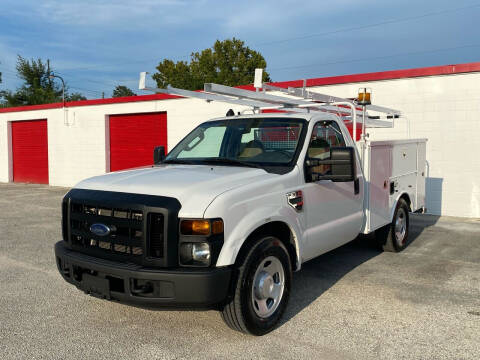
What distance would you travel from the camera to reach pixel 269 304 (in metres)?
3.95

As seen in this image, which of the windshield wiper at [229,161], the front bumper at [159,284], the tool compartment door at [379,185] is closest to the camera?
the front bumper at [159,284]

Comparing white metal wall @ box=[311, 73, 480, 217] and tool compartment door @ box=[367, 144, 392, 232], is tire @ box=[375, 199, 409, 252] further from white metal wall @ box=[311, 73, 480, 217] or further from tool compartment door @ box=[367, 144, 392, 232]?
white metal wall @ box=[311, 73, 480, 217]

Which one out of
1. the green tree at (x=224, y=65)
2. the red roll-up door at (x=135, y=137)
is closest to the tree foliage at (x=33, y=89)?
the green tree at (x=224, y=65)

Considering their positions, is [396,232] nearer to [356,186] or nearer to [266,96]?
[356,186]

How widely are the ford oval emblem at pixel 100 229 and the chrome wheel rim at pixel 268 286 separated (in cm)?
123

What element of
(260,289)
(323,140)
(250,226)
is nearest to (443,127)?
(323,140)

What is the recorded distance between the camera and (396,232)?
264 inches

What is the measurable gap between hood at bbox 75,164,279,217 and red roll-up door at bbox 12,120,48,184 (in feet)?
57.1

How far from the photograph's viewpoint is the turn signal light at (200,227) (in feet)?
10.7

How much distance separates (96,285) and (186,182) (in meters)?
1.05

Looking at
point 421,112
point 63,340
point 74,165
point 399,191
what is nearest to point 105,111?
point 74,165

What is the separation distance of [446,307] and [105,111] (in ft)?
50.1

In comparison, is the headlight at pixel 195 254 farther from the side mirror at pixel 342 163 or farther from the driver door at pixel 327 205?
the side mirror at pixel 342 163

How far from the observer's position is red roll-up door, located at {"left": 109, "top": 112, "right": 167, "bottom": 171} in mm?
15922
